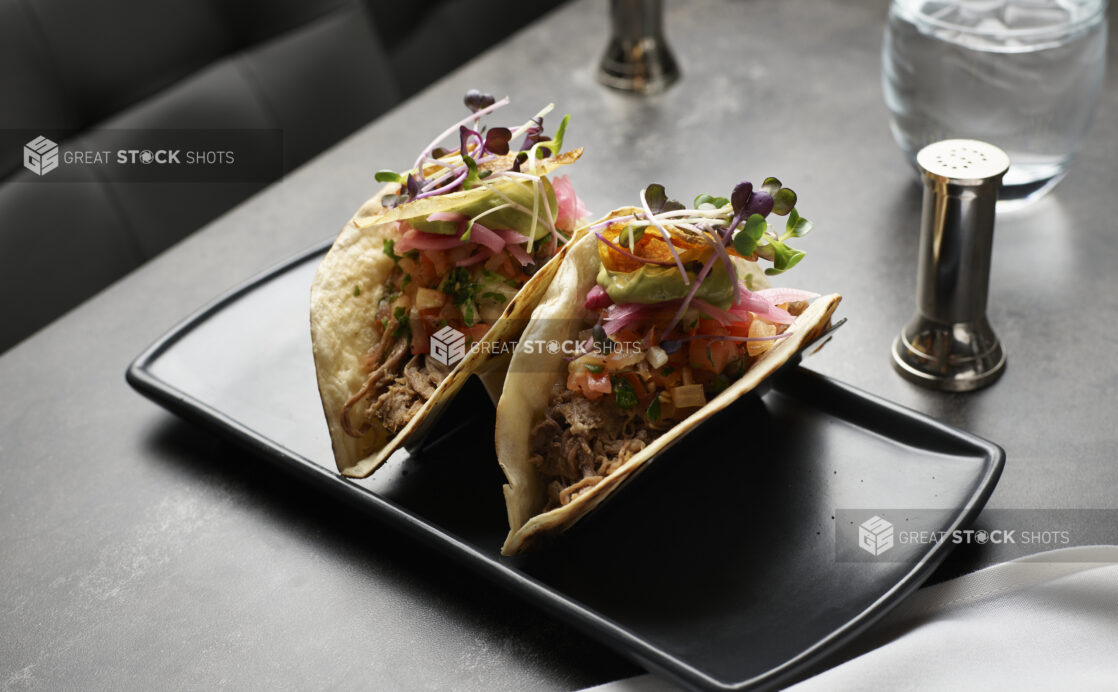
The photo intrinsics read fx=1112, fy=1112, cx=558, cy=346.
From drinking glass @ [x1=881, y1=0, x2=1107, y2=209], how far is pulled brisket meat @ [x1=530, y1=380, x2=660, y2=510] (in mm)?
1098

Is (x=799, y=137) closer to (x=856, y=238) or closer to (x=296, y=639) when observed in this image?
(x=856, y=238)

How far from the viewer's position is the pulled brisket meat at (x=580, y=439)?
157 centimetres

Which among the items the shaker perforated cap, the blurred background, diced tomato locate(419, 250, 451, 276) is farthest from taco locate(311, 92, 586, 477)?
the blurred background

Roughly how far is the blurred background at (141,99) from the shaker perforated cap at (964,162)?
2.15 m

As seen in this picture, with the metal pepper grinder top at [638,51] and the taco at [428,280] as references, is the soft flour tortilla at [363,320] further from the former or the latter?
the metal pepper grinder top at [638,51]

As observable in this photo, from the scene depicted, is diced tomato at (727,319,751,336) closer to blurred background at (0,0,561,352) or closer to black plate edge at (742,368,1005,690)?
black plate edge at (742,368,1005,690)

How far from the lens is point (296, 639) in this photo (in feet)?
5.06

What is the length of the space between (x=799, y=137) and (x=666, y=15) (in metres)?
0.87

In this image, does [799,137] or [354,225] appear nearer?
[354,225]

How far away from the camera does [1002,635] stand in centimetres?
143

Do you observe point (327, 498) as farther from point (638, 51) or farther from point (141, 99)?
point (141, 99)

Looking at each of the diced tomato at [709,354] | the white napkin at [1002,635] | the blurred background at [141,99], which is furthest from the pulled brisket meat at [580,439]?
the blurred background at [141,99]

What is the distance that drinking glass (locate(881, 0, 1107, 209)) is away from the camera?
2.18 meters

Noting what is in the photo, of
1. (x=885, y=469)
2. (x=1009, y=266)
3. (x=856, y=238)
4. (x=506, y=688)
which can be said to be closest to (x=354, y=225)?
(x=506, y=688)
